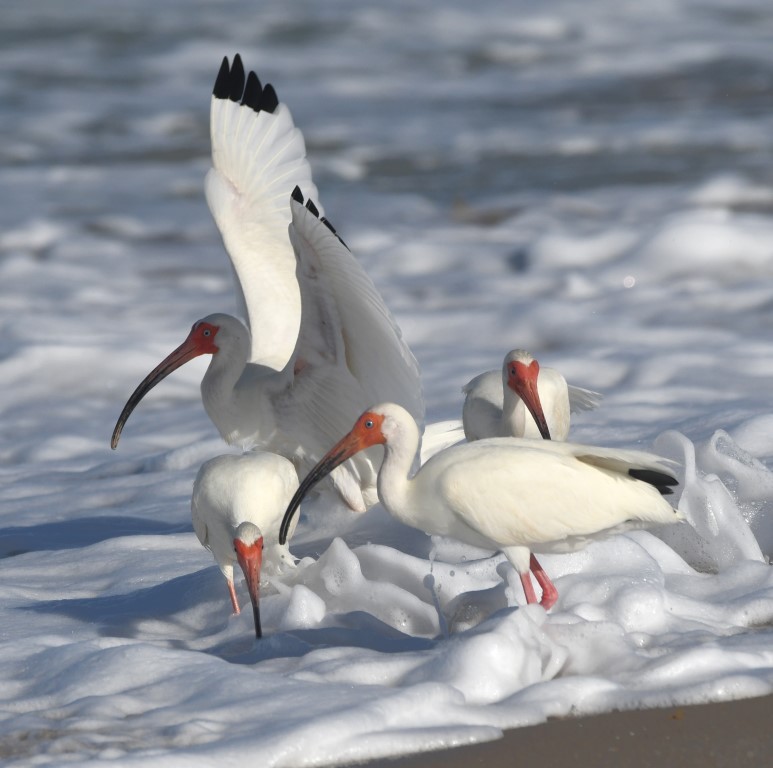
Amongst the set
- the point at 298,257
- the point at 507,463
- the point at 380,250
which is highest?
the point at 298,257

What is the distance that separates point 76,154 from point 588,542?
14230 millimetres

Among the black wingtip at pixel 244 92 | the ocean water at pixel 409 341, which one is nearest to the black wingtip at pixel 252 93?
the black wingtip at pixel 244 92

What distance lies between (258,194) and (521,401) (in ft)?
8.01

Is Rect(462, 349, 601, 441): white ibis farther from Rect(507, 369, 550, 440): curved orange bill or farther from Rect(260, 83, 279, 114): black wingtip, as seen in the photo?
Rect(260, 83, 279, 114): black wingtip

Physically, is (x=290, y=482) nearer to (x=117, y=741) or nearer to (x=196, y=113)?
(x=117, y=741)

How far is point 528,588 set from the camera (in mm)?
4980

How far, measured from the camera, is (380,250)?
13641 millimetres

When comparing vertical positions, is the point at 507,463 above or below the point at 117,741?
above

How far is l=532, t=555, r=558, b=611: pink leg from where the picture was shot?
509 cm

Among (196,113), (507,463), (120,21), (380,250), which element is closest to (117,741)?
(507,463)

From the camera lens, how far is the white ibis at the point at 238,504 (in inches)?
222

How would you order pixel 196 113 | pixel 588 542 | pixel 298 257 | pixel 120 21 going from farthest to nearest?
1. pixel 120 21
2. pixel 196 113
3. pixel 298 257
4. pixel 588 542

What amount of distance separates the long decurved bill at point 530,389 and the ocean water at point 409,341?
52cm

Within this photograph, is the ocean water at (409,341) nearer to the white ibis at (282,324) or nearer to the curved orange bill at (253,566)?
the curved orange bill at (253,566)
